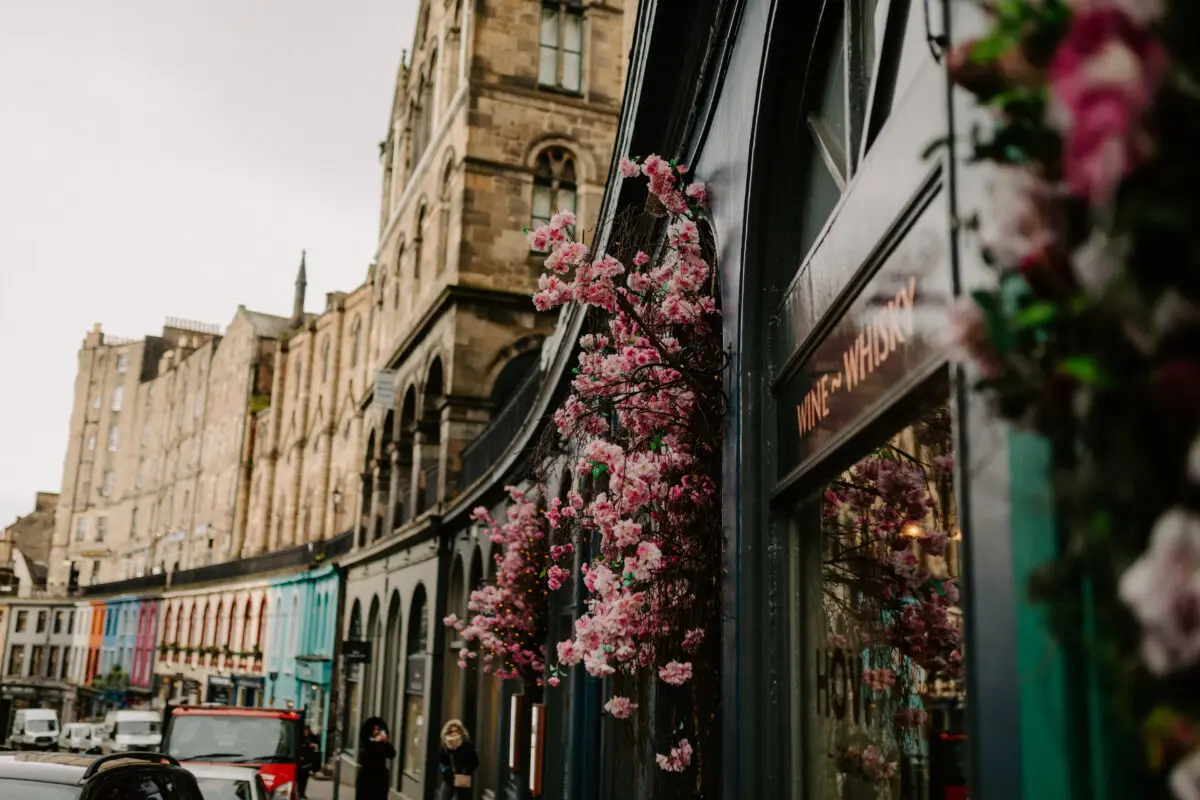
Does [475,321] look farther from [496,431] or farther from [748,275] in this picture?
[748,275]

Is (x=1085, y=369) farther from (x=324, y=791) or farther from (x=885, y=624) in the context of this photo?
(x=324, y=791)

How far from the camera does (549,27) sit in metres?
27.8

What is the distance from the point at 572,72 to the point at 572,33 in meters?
1.04

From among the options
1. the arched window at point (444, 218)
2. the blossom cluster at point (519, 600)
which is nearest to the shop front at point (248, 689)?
the arched window at point (444, 218)

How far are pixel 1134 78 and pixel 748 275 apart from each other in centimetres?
547

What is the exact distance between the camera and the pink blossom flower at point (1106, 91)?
4.61 feet

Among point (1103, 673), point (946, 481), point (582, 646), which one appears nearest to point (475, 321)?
point (582, 646)

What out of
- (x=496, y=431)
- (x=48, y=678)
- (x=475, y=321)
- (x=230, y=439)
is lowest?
(x=48, y=678)

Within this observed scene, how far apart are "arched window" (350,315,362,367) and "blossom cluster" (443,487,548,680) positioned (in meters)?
31.4

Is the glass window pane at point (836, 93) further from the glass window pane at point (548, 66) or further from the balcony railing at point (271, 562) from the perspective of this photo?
the balcony railing at point (271, 562)

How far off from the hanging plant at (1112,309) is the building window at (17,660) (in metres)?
99.7

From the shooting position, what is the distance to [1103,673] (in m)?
2.27

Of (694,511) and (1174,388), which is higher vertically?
(694,511)

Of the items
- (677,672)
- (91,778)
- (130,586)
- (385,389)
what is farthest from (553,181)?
(130,586)
